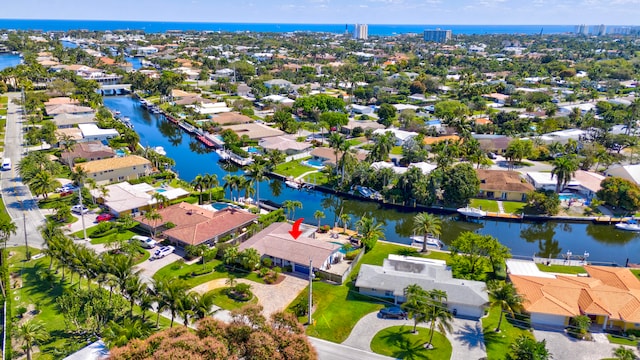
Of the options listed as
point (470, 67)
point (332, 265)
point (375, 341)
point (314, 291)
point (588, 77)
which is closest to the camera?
point (375, 341)

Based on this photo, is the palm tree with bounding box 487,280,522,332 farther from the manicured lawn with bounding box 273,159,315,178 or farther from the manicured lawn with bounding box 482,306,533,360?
the manicured lawn with bounding box 273,159,315,178

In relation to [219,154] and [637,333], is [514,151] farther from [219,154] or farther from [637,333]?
[219,154]

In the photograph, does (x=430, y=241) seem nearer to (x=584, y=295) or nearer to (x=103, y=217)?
(x=584, y=295)

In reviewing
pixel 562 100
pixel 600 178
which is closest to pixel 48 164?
pixel 600 178

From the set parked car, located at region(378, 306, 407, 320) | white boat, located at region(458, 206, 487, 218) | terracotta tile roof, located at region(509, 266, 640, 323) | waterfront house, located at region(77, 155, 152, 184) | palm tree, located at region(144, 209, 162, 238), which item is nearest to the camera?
terracotta tile roof, located at region(509, 266, 640, 323)

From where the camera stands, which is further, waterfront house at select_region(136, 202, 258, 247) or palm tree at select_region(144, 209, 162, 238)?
palm tree at select_region(144, 209, 162, 238)

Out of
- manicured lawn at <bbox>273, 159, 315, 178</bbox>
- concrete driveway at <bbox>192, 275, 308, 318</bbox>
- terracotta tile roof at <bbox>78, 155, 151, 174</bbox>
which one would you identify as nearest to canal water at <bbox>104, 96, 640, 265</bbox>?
manicured lawn at <bbox>273, 159, 315, 178</bbox>

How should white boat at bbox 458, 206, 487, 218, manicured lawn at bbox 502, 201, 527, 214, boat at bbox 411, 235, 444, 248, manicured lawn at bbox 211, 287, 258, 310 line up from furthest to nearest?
manicured lawn at bbox 502, 201, 527, 214
white boat at bbox 458, 206, 487, 218
boat at bbox 411, 235, 444, 248
manicured lawn at bbox 211, 287, 258, 310
